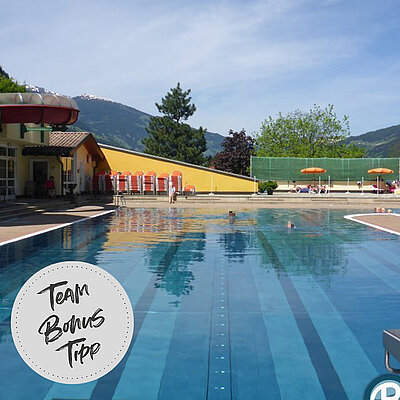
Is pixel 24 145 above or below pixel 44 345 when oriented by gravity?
above

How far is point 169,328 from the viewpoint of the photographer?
17.9 feet

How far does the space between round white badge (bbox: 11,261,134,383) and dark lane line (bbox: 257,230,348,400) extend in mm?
2270

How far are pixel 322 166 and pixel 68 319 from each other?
130 ft

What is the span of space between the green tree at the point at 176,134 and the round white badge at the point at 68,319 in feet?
177

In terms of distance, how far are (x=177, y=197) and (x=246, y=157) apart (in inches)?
850

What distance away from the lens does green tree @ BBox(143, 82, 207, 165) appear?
56.5 meters

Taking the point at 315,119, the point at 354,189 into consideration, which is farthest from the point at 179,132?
the point at 354,189

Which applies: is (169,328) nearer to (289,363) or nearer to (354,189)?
(289,363)

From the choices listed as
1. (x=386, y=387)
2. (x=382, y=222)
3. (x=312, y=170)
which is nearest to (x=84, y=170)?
(x=312, y=170)

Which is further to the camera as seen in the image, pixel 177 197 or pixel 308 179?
pixel 308 179

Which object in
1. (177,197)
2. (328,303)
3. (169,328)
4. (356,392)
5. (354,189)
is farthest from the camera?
(354,189)

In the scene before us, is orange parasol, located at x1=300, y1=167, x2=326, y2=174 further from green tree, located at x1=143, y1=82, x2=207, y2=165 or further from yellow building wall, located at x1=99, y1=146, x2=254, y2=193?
green tree, located at x1=143, y1=82, x2=207, y2=165

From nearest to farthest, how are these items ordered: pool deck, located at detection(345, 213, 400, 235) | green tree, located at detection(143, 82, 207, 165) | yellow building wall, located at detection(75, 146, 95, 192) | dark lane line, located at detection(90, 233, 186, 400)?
dark lane line, located at detection(90, 233, 186, 400)
pool deck, located at detection(345, 213, 400, 235)
yellow building wall, located at detection(75, 146, 95, 192)
green tree, located at detection(143, 82, 207, 165)

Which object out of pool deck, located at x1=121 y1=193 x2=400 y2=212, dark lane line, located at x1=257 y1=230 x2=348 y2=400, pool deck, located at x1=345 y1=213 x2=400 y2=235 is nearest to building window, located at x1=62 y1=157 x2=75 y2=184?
pool deck, located at x1=121 y1=193 x2=400 y2=212
